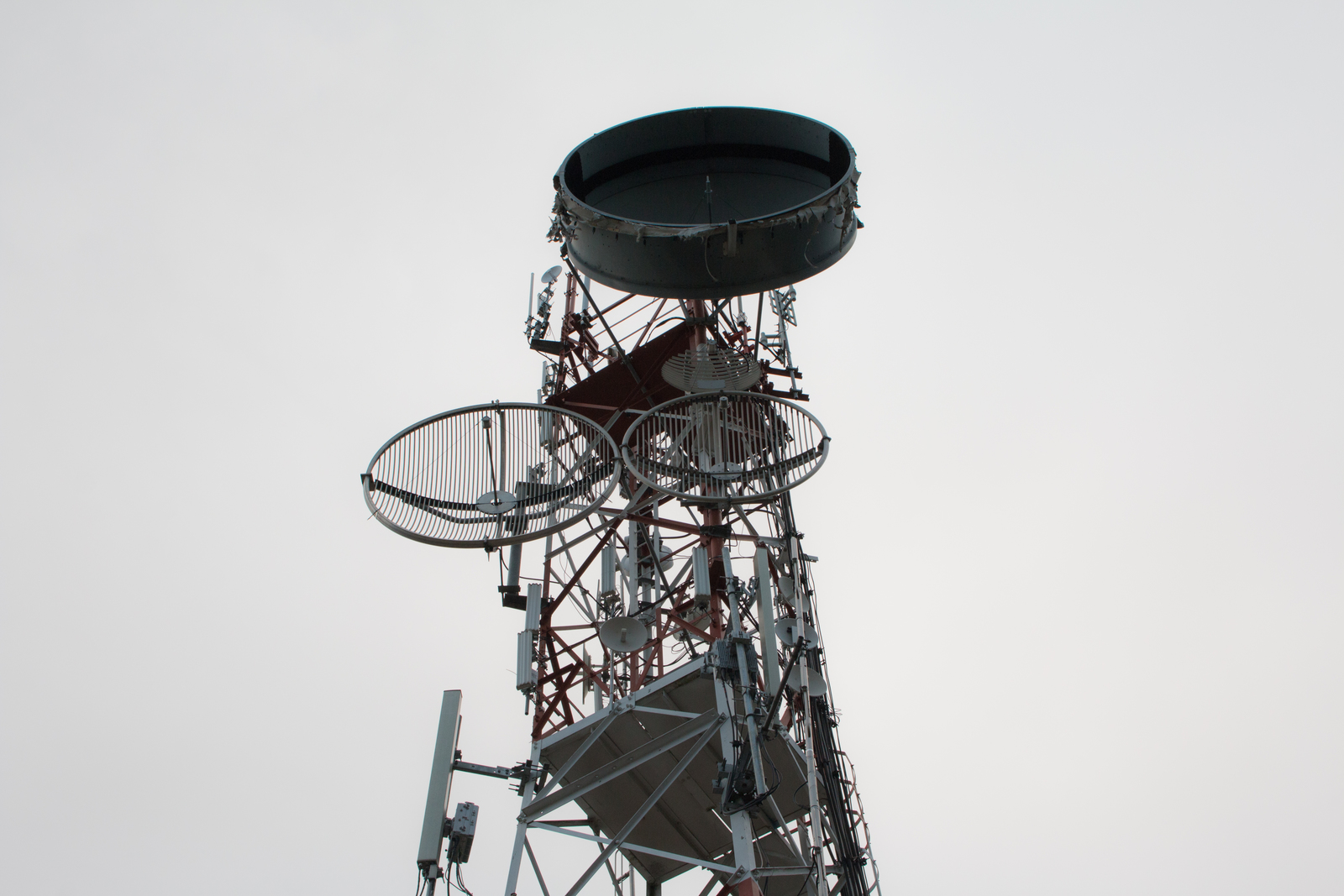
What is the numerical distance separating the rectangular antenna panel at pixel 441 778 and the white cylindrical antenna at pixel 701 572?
410cm

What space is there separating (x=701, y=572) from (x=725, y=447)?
470 centimetres

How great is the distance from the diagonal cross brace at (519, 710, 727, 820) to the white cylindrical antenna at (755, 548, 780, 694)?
1.22 metres

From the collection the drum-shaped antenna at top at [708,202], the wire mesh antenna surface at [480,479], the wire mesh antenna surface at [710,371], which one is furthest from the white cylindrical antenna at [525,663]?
the drum-shaped antenna at top at [708,202]

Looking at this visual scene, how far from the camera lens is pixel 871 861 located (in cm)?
1825

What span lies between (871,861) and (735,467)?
7.57 metres

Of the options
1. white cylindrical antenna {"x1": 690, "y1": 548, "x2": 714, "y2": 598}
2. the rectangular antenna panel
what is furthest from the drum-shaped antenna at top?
the rectangular antenna panel

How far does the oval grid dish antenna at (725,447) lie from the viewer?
548 inches

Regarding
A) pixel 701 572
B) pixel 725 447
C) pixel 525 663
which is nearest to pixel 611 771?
pixel 525 663

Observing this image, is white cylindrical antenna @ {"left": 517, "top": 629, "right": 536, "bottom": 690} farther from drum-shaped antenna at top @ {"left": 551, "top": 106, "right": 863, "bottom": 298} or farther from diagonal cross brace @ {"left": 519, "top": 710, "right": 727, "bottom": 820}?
drum-shaped antenna at top @ {"left": 551, "top": 106, "right": 863, "bottom": 298}

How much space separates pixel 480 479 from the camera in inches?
523

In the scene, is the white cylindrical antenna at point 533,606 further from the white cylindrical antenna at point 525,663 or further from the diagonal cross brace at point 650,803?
the diagonal cross brace at point 650,803

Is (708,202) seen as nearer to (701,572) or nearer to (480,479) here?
(480,479)

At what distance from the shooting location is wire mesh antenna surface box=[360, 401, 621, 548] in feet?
42.3

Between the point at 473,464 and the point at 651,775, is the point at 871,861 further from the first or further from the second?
the point at 473,464
